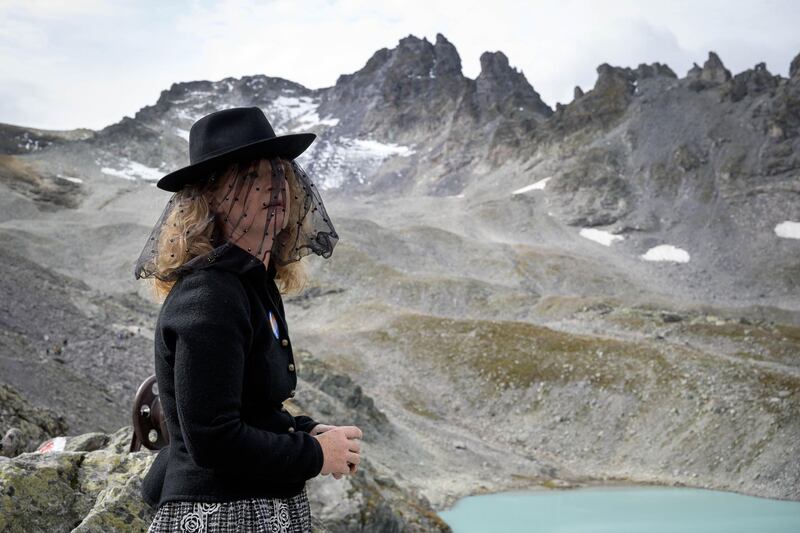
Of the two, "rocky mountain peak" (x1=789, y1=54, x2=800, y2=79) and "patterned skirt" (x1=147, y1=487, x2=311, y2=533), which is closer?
"patterned skirt" (x1=147, y1=487, x2=311, y2=533)

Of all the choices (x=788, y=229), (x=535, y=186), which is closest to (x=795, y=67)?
(x=788, y=229)

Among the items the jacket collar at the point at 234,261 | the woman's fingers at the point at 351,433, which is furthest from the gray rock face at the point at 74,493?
the jacket collar at the point at 234,261

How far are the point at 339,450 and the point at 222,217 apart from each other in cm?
146

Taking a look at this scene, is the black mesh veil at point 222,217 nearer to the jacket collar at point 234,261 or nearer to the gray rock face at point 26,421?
the jacket collar at point 234,261

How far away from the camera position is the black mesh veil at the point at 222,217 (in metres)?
3.94

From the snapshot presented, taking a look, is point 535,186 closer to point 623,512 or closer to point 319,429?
point 623,512

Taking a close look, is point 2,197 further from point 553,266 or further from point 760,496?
point 760,496

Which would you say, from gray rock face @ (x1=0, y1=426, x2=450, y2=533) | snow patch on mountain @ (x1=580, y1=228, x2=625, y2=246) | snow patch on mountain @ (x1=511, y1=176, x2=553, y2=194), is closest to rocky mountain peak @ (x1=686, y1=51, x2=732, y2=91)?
snow patch on mountain @ (x1=511, y1=176, x2=553, y2=194)

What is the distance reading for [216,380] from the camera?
3.50m

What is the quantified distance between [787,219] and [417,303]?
72.2m

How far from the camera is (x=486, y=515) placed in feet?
97.3

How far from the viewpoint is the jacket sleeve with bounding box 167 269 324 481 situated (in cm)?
350

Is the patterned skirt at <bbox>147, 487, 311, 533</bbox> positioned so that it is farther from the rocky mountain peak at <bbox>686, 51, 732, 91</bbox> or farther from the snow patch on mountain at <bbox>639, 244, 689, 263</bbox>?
the rocky mountain peak at <bbox>686, 51, 732, 91</bbox>

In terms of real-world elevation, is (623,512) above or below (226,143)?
below
